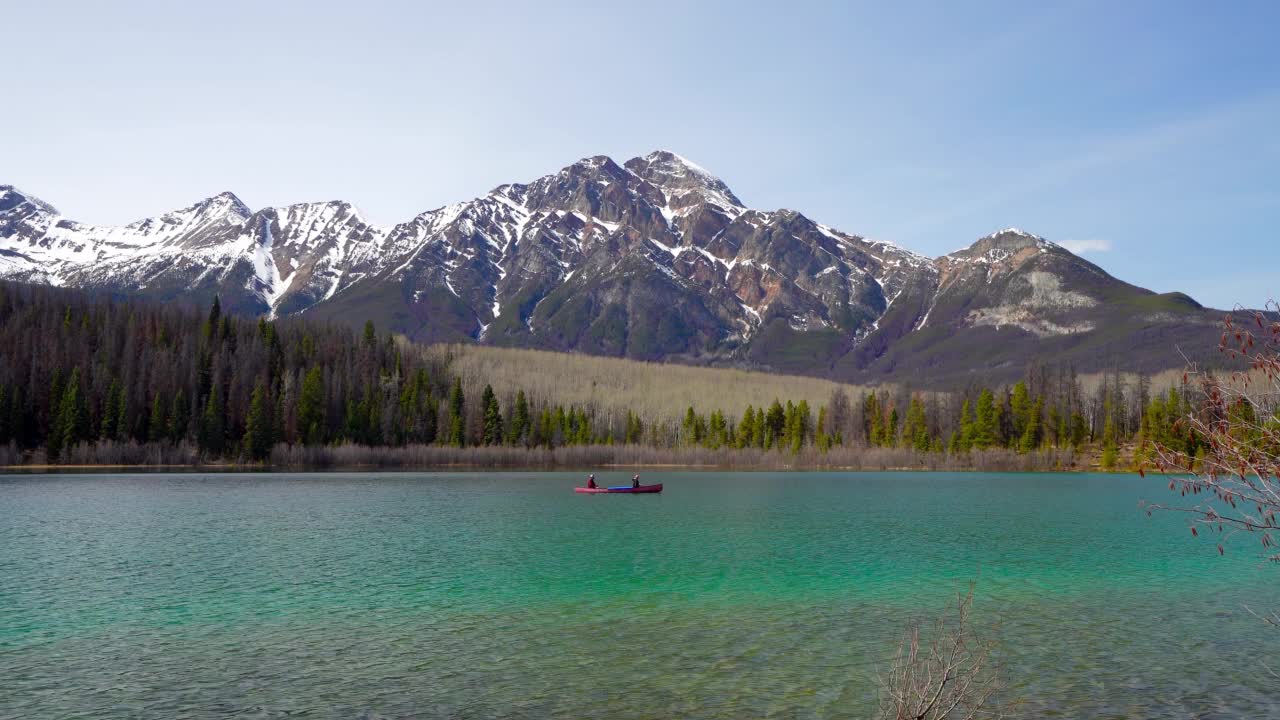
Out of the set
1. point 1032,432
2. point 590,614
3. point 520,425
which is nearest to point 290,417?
point 520,425

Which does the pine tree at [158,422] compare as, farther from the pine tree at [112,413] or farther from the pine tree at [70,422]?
the pine tree at [70,422]

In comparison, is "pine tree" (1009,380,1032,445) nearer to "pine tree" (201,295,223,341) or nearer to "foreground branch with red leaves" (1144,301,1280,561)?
"pine tree" (201,295,223,341)

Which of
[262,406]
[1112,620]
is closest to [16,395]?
[262,406]

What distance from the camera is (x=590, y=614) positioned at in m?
30.3

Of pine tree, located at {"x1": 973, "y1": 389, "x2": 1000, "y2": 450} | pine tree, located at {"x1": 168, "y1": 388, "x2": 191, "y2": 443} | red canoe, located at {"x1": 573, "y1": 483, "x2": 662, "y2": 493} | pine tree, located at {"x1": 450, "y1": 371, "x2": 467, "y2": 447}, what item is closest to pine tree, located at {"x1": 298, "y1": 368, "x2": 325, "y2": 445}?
pine tree, located at {"x1": 168, "y1": 388, "x2": 191, "y2": 443}

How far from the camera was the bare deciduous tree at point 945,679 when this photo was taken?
568 inches

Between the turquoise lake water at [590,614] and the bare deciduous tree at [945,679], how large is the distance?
2.60ft

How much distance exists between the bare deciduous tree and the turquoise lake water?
793 mm

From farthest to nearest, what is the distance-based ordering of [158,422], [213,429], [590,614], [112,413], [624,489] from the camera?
[213,429] < [158,422] < [112,413] < [624,489] < [590,614]

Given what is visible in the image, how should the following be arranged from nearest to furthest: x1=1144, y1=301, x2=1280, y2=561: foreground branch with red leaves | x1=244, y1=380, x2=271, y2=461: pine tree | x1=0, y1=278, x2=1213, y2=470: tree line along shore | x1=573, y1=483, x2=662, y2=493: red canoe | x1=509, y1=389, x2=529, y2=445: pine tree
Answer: x1=1144, y1=301, x2=1280, y2=561: foreground branch with red leaves, x1=573, y1=483, x2=662, y2=493: red canoe, x1=0, y1=278, x2=1213, y2=470: tree line along shore, x1=244, y1=380, x2=271, y2=461: pine tree, x1=509, y1=389, x2=529, y2=445: pine tree

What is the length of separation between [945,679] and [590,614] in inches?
693

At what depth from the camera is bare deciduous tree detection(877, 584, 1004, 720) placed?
14.4 metres

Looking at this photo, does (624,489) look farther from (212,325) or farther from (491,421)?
(212,325)

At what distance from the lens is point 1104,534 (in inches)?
2297
